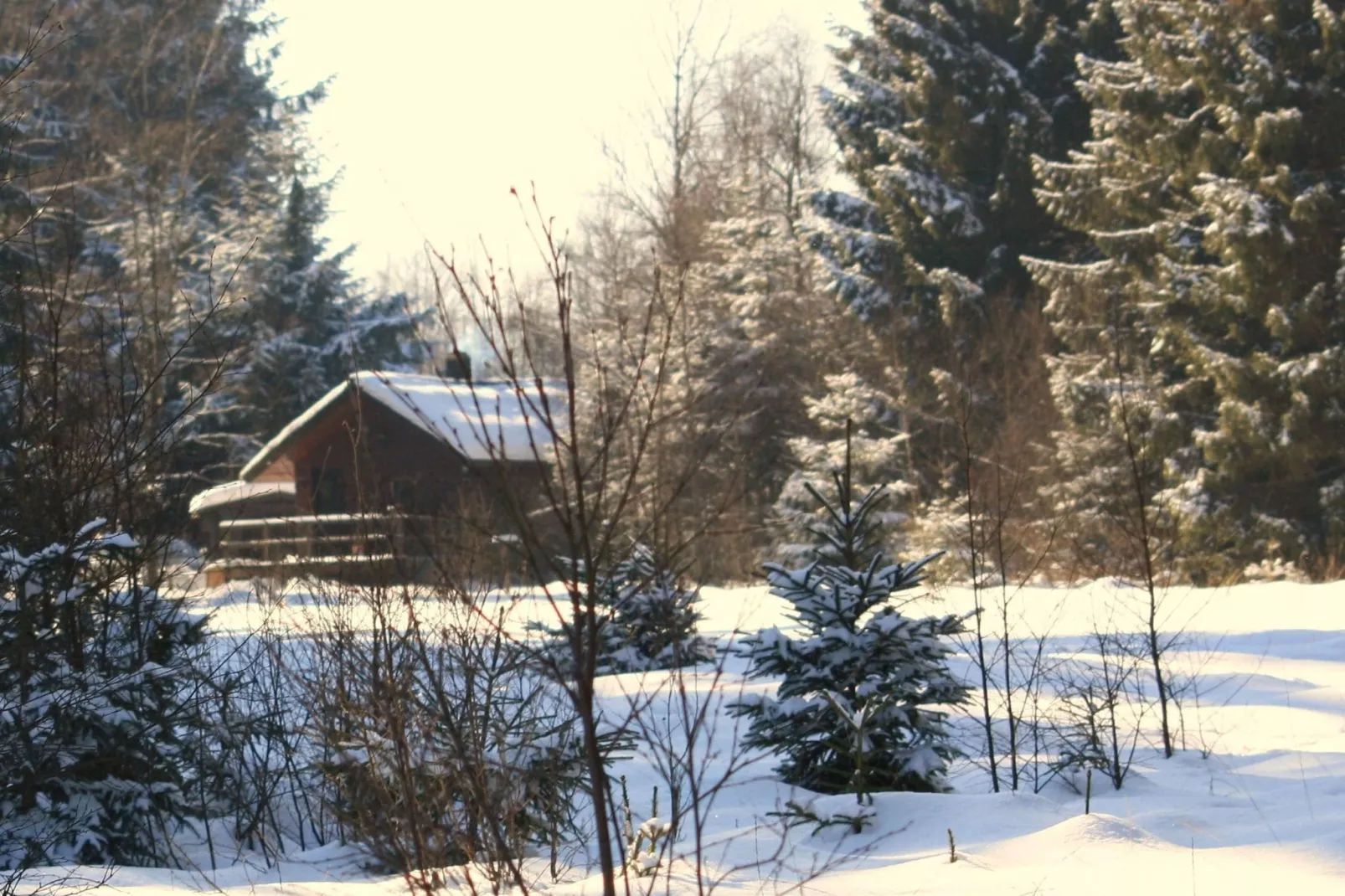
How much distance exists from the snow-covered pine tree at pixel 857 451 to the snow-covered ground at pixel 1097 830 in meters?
13.8

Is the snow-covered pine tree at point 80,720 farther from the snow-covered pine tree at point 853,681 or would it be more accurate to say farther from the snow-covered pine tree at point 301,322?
the snow-covered pine tree at point 301,322

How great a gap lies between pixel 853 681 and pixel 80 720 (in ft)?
12.4

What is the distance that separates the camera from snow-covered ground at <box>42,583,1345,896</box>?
16.8 ft

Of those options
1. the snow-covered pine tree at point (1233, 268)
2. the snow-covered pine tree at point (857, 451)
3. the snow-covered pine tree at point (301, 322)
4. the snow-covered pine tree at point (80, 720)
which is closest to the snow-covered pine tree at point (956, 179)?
the snow-covered pine tree at point (857, 451)

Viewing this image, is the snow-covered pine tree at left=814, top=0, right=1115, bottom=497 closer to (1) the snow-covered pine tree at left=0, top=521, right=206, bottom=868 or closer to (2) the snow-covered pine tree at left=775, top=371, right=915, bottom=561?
(2) the snow-covered pine tree at left=775, top=371, right=915, bottom=561

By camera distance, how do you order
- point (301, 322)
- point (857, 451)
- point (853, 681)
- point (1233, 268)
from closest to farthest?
point (853, 681) < point (1233, 268) < point (857, 451) < point (301, 322)

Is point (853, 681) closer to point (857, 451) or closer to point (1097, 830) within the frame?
point (1097, 830)

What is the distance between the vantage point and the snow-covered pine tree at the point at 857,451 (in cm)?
2416

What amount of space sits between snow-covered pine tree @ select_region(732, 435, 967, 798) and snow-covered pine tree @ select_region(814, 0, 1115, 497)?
19.9 metres

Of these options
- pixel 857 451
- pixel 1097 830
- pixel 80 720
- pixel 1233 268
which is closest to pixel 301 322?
pixel 857 451

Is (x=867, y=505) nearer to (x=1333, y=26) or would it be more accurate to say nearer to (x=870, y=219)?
(x=1333, y=26)

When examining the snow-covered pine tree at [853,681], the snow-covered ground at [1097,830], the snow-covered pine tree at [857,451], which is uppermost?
the snow-covered pine tree at [857,451]

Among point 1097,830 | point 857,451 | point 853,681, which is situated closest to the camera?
point 1097,830

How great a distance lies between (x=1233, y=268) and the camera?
19.1 meters
